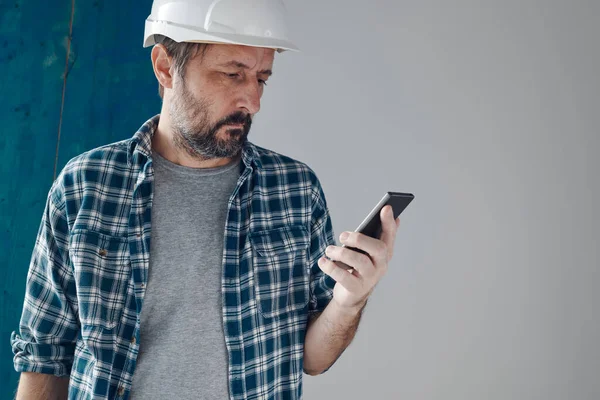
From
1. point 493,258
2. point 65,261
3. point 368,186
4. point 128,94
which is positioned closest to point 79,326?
point 65,261

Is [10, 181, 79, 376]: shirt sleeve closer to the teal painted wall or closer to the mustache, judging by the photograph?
the mustache

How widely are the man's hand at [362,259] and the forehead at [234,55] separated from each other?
0.48 m

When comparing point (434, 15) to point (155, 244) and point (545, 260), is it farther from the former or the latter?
point (155, 244)

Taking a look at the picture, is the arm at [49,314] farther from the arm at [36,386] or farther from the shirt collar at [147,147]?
the shirt collar at [147,147]

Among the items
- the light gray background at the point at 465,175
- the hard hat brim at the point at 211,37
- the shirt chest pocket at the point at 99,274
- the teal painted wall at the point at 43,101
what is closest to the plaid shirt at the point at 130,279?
the shirt chest pocket at the point at 99,274

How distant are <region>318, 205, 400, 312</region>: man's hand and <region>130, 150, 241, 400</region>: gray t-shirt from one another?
1.01 ft

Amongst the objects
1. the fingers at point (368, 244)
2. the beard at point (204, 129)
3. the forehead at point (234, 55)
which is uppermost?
the forehead at point (234, 55)

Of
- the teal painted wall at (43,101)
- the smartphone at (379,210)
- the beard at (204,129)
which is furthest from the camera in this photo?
the teal painted wall at (43,101)

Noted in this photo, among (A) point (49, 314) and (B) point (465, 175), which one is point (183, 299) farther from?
(B) point (465, 175)

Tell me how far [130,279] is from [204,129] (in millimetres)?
371

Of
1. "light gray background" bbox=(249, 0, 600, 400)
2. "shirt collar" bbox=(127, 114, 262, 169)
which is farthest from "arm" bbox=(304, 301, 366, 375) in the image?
"light gray background" bbox=(249, 0, 600, 400)

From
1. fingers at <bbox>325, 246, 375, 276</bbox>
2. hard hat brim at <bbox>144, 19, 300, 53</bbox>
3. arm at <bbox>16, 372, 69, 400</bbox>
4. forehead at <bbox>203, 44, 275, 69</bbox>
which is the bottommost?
arm at <bbox>16, 372, 69, 400</bbox>

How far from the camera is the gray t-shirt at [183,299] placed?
1272 millimetres

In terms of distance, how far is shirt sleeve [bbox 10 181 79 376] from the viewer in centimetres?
131
